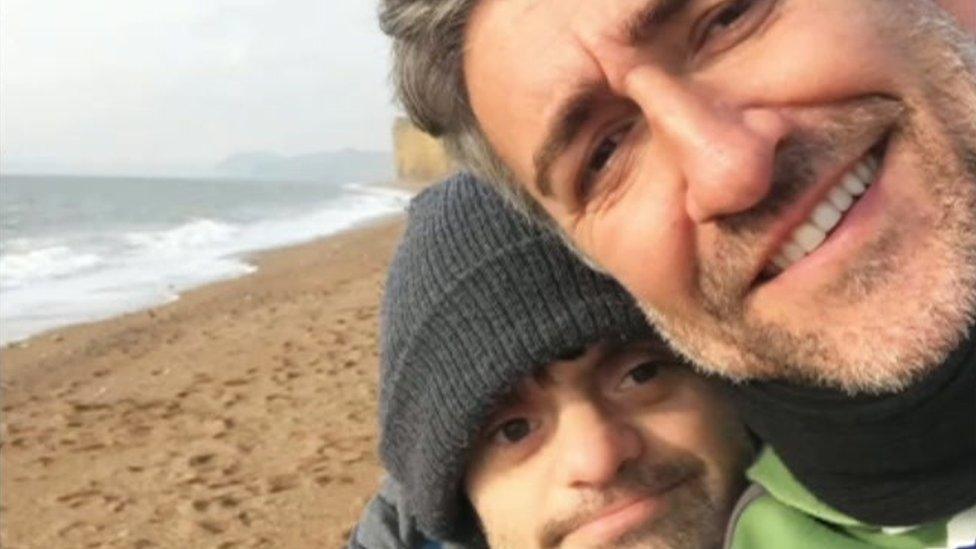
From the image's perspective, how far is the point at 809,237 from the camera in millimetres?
1837

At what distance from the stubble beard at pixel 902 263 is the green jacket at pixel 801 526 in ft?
0.82

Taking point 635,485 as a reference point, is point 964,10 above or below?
above

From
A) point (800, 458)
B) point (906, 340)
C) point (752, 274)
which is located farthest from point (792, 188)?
point (800, 458)

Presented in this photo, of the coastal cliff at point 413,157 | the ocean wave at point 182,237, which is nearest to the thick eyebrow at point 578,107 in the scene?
the ocean wave at point 182,237

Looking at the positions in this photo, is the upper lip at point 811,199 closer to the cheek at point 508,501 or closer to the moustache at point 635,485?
the moustache at point 635,485

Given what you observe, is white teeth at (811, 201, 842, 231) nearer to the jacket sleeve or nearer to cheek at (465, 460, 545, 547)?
cheek at (465, 460, 545, 547)

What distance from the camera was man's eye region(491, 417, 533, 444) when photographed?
2416 millimetres

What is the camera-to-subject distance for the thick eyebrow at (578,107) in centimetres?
199

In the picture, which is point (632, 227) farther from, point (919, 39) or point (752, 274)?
point (919, 39)

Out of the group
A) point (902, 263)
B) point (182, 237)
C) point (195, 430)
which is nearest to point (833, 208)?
point (902, 263)

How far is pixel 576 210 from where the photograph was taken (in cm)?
226

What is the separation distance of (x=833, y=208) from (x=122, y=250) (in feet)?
92.9

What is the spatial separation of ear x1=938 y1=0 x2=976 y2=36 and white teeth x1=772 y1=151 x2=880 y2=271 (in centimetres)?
32

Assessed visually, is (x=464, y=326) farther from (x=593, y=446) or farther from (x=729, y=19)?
(x=729, y=19)
